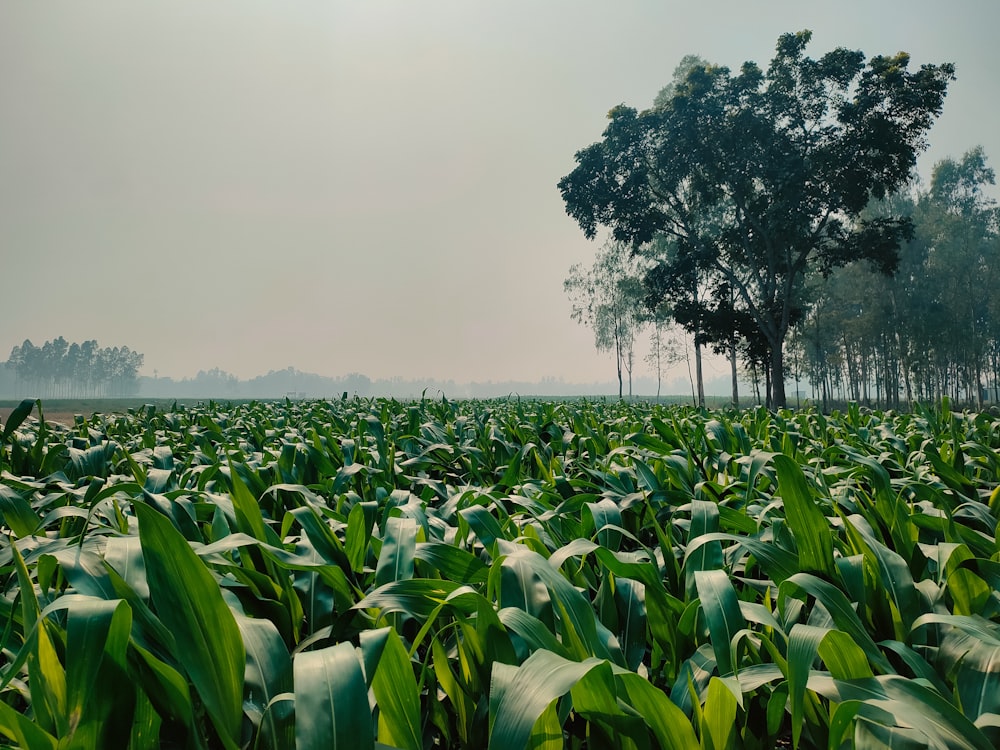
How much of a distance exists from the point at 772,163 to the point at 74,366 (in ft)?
542

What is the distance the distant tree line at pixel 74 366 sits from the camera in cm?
13600

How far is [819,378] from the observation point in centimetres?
4875

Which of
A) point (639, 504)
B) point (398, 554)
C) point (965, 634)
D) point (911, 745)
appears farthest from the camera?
point (639, 504)

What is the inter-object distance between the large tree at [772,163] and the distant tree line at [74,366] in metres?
154

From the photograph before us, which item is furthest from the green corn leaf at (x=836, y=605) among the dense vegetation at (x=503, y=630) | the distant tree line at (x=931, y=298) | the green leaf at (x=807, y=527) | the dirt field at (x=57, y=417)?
the distant tree line at (x=931, y=298)

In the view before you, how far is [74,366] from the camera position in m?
136

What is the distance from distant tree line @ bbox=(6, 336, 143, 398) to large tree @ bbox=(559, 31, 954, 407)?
6068 inches

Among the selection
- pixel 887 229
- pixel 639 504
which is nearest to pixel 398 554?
pixel 639 504

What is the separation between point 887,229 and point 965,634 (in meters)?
25.6

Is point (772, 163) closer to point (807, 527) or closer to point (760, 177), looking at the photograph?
point (760, 177)

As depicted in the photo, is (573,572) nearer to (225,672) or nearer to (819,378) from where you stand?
(225,672)

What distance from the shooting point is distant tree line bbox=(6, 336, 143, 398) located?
13600cm

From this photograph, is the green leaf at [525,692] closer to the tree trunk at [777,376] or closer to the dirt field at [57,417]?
the dirt field at [57,417]

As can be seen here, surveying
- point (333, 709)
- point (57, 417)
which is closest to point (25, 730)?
point (333, 709)
